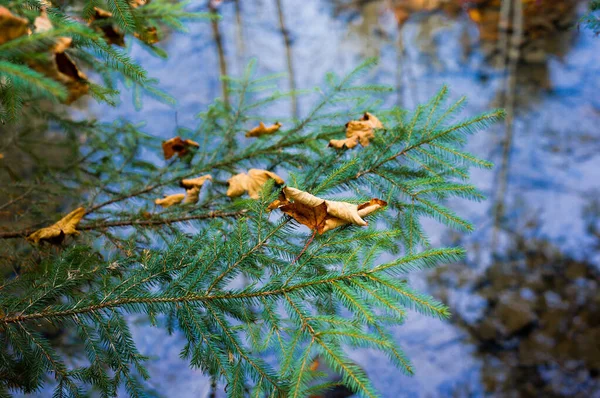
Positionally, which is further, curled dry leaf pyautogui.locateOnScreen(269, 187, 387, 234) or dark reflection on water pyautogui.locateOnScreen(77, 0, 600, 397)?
dark reflection on water pyautogui.locateOnScreen(77, 0, 600, 397)

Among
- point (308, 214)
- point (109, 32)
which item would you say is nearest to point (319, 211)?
point (308, 214)

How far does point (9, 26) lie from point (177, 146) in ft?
3.10

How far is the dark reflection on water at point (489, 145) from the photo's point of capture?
156 inches

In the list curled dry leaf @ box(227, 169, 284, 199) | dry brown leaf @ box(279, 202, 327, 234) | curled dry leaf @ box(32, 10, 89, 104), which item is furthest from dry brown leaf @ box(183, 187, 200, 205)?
dry brown leaf @ box(279, 202, 327, 234)

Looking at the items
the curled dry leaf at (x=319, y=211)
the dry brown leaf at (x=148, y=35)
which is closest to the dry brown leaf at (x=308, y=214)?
the curled dry leaf at (x=319, y=211)

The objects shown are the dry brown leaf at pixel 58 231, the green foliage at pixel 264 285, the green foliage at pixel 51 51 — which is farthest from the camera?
the dry brown leaf at pixel 58 231

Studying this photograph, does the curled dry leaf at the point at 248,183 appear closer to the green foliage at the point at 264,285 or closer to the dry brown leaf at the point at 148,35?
the green foliage at the point at 264,285

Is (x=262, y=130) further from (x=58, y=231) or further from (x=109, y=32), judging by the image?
(x=58, y=231)

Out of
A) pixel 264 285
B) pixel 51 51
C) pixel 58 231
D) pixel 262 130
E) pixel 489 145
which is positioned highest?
pixel 489 145

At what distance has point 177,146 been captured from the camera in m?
1.67

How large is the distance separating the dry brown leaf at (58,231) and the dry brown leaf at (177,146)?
0.45 m

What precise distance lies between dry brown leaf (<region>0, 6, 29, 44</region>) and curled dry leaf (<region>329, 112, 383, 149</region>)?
0.81m

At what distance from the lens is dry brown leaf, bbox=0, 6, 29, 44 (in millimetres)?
722

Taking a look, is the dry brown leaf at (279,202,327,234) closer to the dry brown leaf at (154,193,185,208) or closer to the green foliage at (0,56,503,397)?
the green foliage at (0,56,503,397)
